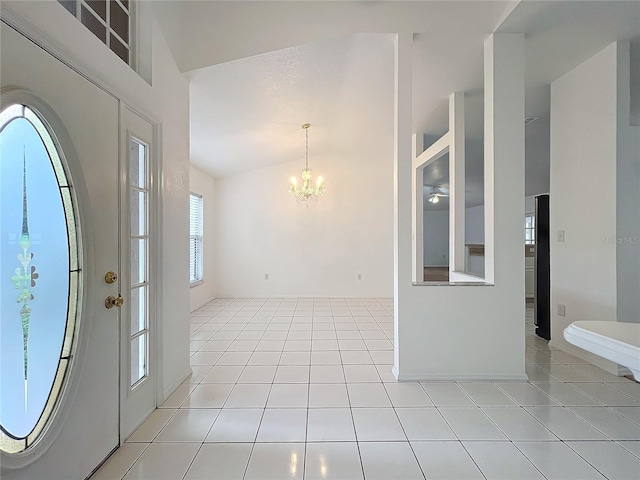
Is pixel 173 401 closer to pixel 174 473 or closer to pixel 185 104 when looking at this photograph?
pixel 174 473

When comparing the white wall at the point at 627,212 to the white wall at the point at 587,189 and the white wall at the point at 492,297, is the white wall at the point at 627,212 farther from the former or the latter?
the white wall at the point at 492,297

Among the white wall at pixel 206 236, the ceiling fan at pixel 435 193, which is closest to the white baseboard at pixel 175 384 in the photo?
the white wall at pixel 206 236

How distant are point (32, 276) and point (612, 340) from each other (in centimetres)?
219

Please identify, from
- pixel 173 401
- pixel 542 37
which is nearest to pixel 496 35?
pixel 542 37

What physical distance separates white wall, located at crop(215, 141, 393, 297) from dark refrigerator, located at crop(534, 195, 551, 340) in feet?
9.28

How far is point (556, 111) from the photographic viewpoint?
3303 millimetres

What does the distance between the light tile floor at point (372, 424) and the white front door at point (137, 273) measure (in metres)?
0.22

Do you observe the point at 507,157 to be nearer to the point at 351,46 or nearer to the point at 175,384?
the point at 351,46

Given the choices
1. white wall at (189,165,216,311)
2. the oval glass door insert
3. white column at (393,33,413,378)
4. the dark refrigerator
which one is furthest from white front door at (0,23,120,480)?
the dark refrigerator

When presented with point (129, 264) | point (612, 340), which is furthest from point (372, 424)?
point (129, 264)

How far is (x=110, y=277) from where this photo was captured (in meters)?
1.65

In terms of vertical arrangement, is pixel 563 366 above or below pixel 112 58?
below

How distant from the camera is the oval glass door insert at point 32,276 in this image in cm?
117

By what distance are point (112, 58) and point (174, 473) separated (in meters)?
2.24
